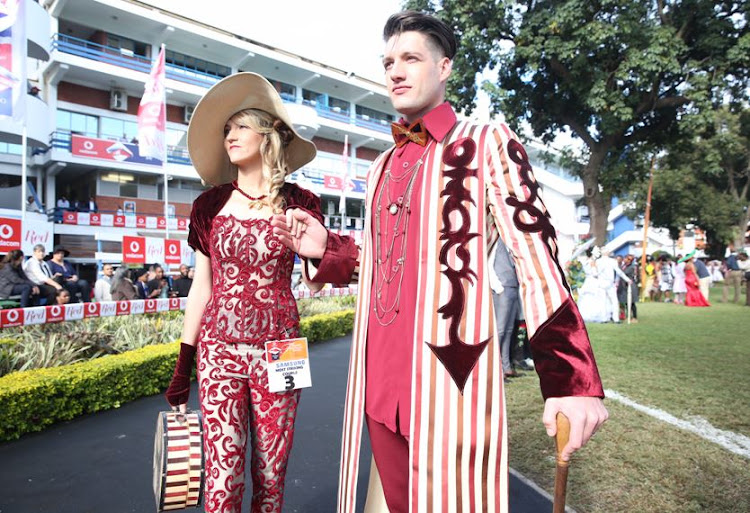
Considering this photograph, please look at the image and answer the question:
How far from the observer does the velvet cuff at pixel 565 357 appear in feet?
4.32

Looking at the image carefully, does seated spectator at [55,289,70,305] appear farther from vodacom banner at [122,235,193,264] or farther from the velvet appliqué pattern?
the velvet appliqué pattern

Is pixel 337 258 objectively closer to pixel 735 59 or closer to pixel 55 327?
pixel 55 327

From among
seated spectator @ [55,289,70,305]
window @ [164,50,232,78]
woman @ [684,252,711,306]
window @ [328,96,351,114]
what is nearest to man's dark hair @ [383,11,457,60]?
seated spectator @ [55,289,70,305]

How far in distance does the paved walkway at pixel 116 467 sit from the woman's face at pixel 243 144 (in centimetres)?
227

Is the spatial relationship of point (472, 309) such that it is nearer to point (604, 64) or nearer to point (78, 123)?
point (604, 64)

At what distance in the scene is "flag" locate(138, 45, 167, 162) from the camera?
14352 millimetres

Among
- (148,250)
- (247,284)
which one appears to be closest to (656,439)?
(247,284)

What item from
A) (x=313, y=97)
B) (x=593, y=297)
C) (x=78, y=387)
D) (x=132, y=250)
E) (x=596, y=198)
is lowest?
(x=78, y=387)

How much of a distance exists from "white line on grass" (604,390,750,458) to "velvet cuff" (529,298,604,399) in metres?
3.48

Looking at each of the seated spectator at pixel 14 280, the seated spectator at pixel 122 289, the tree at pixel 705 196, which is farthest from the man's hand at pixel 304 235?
the tree at pixel 705 196

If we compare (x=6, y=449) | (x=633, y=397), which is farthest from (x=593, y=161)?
(x=6, y=449)

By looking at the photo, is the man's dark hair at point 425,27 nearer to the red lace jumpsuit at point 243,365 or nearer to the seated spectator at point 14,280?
the red lace jumpsuit at point 243,365

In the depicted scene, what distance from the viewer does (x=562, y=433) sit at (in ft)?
4.32

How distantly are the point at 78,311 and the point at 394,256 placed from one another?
7364 mm
